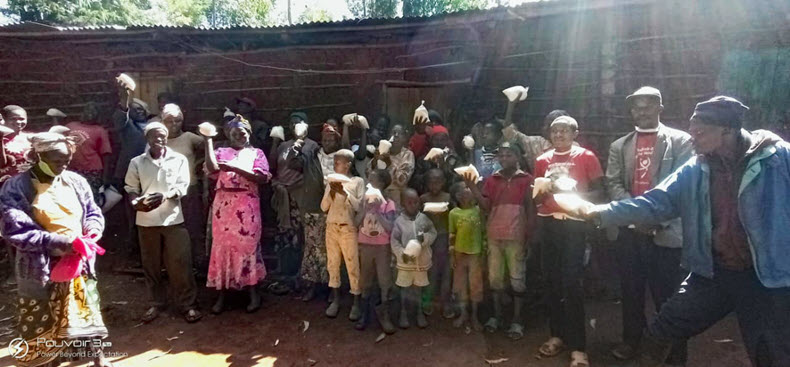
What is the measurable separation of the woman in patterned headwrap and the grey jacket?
3617mm

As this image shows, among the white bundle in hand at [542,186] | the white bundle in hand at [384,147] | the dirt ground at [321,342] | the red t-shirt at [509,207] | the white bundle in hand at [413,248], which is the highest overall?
the white bundle in hand at [384,147]

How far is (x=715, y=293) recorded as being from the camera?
8.25 ft

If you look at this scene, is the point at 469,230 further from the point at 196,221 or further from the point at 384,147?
the point at 196,221

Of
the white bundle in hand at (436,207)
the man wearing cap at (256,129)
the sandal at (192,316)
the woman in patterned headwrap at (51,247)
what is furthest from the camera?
the man wearing cap at (256,129)

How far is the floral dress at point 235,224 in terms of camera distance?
430cm

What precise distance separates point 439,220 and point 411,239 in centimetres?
38

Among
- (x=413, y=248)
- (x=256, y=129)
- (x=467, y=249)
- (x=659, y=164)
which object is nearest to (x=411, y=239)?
(x=413, y=248)

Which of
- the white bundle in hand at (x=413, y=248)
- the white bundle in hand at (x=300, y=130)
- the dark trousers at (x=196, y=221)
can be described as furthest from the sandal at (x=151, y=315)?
the white bundle in hand at (x=413, y=248)

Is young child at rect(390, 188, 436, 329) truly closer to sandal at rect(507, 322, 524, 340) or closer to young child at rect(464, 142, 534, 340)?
young child at rect(464, 142, 534, 340)

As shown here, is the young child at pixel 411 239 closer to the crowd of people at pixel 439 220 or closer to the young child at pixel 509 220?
the crowd of people at pixel 439 220

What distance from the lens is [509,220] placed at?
375 centimetres

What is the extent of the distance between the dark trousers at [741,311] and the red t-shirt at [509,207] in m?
1.25

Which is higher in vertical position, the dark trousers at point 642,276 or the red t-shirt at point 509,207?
the red t-shirt at point 509,207

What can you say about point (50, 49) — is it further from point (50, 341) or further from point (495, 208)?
point (495, 208)
